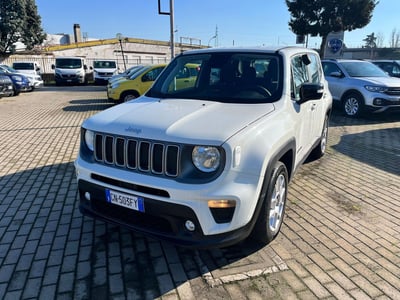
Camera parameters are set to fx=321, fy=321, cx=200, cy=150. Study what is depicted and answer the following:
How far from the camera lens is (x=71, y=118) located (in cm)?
1061

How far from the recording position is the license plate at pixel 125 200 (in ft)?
8.60

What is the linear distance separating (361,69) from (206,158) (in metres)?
9.73

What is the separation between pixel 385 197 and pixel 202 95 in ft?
9.45

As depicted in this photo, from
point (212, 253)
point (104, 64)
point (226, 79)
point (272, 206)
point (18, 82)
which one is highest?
point (104, 64)

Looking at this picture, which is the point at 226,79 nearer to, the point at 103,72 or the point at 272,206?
the point at 272,206

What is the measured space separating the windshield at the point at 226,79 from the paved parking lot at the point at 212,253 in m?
1.52

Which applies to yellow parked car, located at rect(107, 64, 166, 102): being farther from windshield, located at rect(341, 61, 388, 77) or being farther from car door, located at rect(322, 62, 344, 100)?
windshield, located at rect(341, 61, 388, 77)

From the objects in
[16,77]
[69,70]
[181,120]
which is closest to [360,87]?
[181,120]

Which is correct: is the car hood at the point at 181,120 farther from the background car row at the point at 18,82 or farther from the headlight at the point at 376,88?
the background car row at the point at 18,82

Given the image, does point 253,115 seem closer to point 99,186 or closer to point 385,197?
point 99,186

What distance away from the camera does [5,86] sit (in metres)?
15.4

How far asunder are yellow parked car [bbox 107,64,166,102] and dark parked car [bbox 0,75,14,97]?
6.94 meters

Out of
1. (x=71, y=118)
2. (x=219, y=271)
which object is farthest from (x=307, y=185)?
(x=71, y=118)

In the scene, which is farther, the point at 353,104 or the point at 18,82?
the point at 18,82
